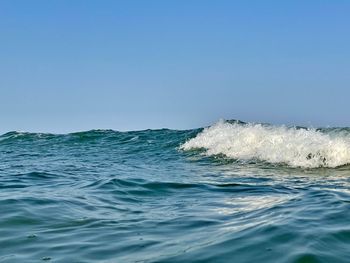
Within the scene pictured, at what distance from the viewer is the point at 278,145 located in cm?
1445

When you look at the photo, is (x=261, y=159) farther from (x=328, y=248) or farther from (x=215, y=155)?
(x=328, y=248)

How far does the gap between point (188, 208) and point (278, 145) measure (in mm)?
8159

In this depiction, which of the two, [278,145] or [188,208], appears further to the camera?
[278,145]

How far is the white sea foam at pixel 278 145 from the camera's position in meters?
12.6

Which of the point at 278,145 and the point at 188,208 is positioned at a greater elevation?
the point at 278,145

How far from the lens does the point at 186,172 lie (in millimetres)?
11734

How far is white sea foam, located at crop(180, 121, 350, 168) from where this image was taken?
1262 centimetres

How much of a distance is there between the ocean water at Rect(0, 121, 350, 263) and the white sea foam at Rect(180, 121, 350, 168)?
46 millimetres

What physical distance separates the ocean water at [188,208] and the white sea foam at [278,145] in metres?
0.05

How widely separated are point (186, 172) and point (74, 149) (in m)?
9.48

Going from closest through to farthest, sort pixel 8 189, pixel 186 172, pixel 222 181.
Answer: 1. pixel 8 189
2. pixel 222 181
3. pixel 186 172

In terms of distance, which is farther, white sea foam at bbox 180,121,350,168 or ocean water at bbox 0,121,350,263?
white sea foam at bbox 180,121,350,168

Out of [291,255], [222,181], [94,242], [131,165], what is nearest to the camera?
[291,255]

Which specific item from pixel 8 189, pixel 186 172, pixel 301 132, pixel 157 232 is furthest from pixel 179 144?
pixel 157 232
